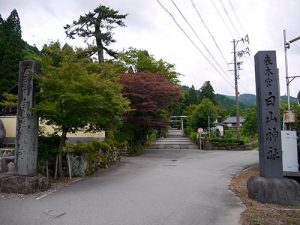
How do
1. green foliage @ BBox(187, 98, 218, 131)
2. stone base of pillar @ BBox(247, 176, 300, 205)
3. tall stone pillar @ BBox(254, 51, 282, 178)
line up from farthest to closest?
green foliage @ BBox(187, 98, 218, 131)
tall stone pillar @ BBox(254, 51, 282, 178)
stone base of pillar @ BBox(247, 176, 300, 205)

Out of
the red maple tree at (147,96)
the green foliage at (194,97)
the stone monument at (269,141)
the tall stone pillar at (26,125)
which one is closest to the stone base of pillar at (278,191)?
the stone monument at (269,141)

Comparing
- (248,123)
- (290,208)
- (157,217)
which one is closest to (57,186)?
(157,217)

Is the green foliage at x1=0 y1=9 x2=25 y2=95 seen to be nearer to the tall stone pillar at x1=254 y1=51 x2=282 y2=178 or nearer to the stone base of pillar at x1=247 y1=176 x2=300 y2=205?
the tall stone pillar at x1=254 y1=51 x2=282 y2=178

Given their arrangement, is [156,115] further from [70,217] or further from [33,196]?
[70,217]

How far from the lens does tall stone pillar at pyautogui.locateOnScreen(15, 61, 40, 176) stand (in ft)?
32.3

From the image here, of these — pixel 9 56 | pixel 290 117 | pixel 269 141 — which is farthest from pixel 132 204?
pixel 9 56

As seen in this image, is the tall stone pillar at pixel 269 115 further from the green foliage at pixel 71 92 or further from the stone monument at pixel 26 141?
the stone monument at pixel 26 141

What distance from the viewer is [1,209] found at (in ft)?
24.4

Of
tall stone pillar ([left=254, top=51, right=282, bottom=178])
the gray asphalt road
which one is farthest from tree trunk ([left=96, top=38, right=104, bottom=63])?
tall stone pillar ([left=254, top=51, right=282, bottom=178])

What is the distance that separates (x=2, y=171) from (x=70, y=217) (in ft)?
20.6

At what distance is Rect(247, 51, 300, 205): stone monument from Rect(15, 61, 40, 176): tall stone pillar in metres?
6.57

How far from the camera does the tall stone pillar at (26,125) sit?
9.84 meters

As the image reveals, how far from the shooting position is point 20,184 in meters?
9.22

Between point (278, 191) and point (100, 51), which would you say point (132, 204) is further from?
point (100, 51)
